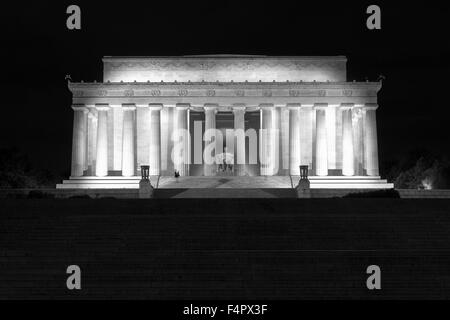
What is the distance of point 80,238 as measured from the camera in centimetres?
3622

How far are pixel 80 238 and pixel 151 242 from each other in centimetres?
343

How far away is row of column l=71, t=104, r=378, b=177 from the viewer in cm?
7619

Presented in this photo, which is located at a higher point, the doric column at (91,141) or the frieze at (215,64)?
the frieze at (215,64)

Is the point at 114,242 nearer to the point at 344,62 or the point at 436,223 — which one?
the point at 436,223

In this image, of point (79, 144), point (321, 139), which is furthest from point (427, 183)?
point (79, 144)

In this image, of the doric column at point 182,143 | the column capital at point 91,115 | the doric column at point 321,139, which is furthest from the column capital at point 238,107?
the column capital at point 91,115

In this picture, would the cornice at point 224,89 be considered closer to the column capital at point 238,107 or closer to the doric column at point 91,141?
the column capital at point 238,107

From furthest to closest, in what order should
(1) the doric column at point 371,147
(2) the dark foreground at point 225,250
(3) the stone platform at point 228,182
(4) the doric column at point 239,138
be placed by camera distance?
(4) the doric column at point 239,138, (1) the doric column at point 371,147, (3) the stone platform at point 228,182, (2) the dark foreground at point 225,250

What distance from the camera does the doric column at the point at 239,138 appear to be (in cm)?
7612

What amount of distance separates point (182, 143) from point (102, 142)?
26.6 feet

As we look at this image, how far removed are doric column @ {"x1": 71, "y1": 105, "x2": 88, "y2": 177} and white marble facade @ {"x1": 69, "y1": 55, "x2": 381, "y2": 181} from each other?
0.10 meters

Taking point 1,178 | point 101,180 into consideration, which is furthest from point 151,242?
point 1,178

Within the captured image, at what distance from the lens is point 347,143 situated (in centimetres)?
7731

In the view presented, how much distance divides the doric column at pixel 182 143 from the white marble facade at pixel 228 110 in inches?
4.0
